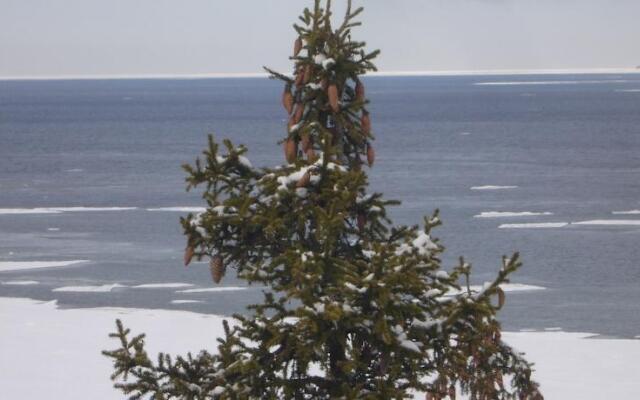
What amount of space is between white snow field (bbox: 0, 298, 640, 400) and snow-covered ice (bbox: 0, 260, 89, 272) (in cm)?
698

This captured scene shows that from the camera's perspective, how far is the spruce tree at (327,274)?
7926 millimetres

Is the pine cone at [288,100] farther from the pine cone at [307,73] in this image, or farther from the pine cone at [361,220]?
the pine cone at [361,220]

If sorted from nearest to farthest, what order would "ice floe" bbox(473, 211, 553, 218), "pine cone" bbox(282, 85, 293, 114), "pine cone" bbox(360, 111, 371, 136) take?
"pine cone" bbox(360, 111, 371, 136) < "pine cone" bbox(282, 85, 293, 114) < "ice floe" bbox(473, 211, 553, 218)

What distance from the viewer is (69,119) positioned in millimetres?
183500

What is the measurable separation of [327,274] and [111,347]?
16.0m

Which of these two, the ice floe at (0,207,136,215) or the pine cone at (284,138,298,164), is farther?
the ice floe at (0,207,136,215)

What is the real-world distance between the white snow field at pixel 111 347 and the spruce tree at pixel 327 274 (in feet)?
35.2

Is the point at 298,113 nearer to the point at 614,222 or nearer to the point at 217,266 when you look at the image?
the point at 217,266

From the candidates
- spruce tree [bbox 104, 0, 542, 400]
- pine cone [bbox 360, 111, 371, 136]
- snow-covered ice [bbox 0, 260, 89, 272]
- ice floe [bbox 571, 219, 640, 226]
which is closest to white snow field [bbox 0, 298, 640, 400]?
snow-covered ice [bbox 0, 260, 89, 272]

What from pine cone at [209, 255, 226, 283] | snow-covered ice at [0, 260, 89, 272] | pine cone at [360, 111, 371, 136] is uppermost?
pine cone at [360, 111, 371, 136]

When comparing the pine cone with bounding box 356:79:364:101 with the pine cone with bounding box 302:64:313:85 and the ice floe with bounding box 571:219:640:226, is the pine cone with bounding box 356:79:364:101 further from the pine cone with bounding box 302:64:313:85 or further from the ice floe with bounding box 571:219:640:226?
the ice floe with bounding box 571:219:640:226

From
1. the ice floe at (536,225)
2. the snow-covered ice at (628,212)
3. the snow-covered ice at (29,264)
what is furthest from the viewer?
the snow-covered ice at (628,212)

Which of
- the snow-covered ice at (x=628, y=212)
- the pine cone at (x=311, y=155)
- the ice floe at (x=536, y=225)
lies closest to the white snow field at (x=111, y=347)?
the pine cone at (x=311, y=155)

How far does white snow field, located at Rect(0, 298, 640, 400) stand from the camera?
19562mm
